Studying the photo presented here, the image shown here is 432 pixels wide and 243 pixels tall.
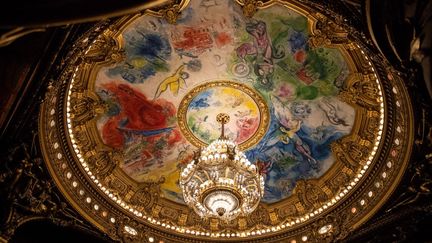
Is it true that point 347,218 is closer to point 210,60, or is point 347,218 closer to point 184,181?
point 184,181

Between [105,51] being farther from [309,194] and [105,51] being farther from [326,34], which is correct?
[309,194]

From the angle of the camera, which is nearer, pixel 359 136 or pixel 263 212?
pixel 359 136

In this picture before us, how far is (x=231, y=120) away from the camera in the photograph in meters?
11.9

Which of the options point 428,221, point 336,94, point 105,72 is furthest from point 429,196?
point 105,72

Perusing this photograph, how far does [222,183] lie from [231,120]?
2324 mm

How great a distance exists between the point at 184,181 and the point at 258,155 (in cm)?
241

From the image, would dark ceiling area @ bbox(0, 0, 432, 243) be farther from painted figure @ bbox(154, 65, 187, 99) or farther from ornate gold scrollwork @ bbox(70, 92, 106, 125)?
painted figure @ bbox(154, 65, 187, 99)

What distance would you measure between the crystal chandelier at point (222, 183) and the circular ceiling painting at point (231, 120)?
151 cm

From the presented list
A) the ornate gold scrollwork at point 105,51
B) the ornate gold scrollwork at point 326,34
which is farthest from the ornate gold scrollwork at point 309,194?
the ornate gold scrollwork at point 105,51

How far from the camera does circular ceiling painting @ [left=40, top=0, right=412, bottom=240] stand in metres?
9.99

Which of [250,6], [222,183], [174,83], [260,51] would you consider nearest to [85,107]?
[174,83]

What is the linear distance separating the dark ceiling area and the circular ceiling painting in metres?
0.40

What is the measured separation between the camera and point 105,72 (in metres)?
10.7

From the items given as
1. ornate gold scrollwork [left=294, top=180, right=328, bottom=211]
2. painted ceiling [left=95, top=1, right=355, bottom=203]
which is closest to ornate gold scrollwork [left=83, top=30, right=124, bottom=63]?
painted ceiling [left=95, top=1, right=355, bottom=203]
